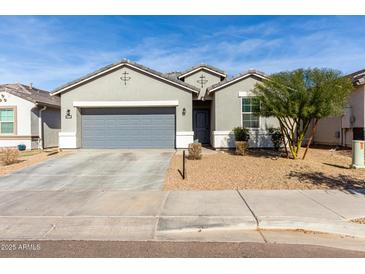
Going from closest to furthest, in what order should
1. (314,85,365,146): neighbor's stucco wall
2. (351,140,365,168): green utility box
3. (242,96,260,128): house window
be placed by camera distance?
1. (351,140,365,168): green utility box
2. (314,85,365,146): neighbor's stucco wall
3. (242,96,260,128): house window

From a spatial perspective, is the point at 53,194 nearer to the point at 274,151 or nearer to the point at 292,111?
the point at 292,111

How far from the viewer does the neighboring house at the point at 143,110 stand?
16.3 meters

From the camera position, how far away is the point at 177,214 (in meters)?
6.22

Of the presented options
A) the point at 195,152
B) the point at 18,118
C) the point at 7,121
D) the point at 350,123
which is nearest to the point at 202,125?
the point at 195,152

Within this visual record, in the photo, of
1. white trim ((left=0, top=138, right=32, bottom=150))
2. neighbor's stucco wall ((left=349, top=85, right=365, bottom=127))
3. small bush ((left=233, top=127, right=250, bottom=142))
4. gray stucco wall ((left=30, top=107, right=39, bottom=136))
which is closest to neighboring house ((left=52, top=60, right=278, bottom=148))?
small bush ((left=233, top=127, right=250, bottom=142))

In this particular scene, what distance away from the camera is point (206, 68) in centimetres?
2142

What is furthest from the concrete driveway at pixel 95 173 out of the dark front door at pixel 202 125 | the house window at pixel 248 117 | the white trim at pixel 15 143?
the white trim at pixel 15 143

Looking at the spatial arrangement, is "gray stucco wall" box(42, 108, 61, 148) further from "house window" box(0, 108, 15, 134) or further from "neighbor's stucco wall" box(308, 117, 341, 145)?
"neighbor's stucco wall" box(308, 117, 341, 145)

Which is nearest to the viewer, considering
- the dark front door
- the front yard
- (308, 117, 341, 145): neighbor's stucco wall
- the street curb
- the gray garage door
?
the street curb

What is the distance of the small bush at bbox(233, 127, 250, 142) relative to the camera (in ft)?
50.6

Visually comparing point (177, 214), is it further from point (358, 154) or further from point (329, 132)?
point (329, 132)

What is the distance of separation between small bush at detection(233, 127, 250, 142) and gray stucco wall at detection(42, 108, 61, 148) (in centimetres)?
1343

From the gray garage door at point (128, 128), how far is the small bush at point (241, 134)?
11.2 feet

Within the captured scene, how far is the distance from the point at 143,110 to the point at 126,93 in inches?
51.0
